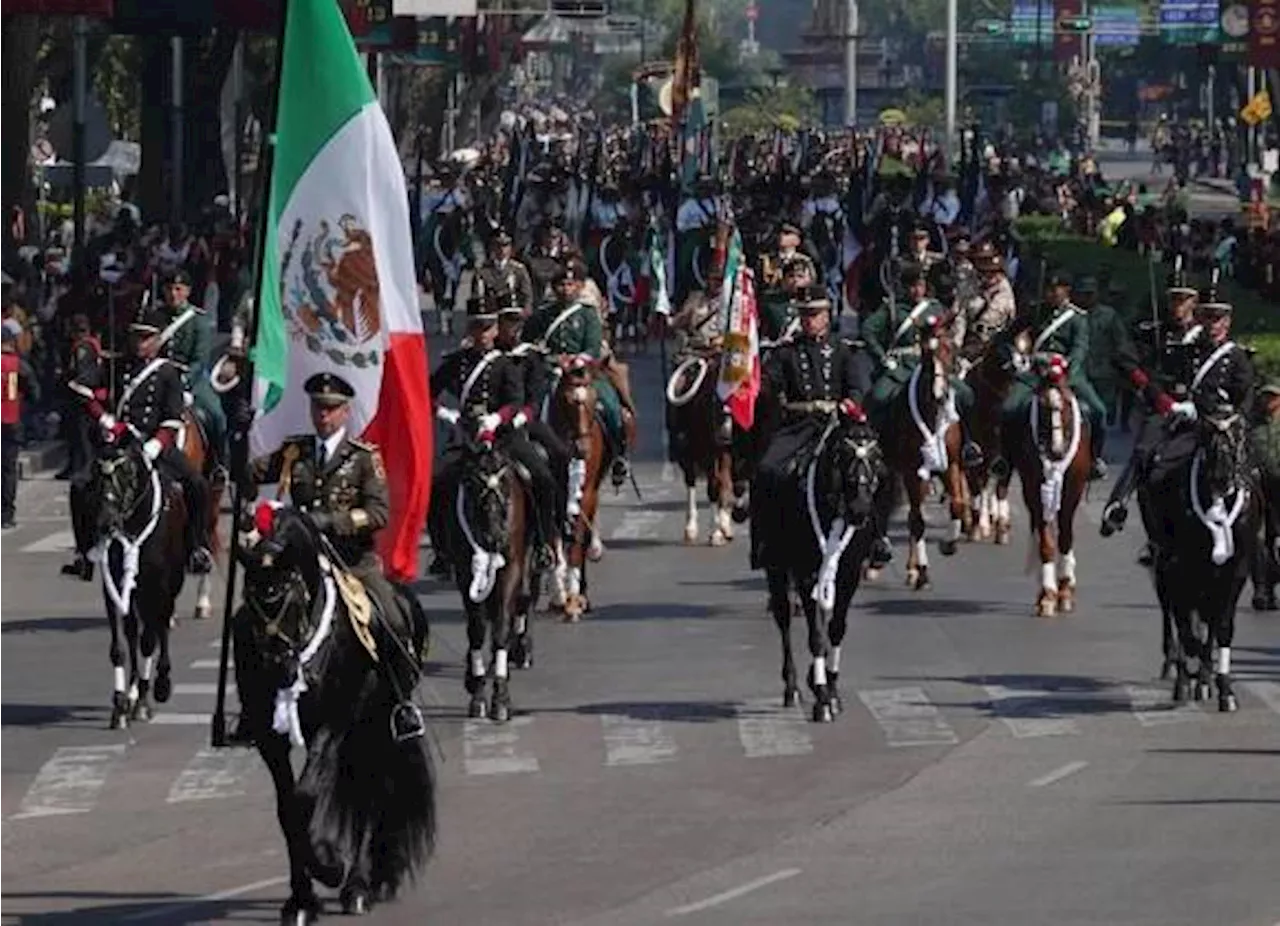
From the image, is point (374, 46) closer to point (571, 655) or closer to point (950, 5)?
point (950, 5)

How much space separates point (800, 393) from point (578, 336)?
6047 mm

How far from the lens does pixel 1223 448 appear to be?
27.1 meters

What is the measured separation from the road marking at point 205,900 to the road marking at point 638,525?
17599mm

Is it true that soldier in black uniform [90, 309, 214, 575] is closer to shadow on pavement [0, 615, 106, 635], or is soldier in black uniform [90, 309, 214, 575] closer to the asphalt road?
the asphalt road

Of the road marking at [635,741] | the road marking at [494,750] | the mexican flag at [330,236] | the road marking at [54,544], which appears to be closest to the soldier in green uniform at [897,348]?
the road marking at [54,544]

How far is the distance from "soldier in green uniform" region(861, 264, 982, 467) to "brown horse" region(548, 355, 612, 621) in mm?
2354

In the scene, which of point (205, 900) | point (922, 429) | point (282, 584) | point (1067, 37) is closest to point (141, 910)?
point (205, 900)

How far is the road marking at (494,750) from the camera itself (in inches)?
982

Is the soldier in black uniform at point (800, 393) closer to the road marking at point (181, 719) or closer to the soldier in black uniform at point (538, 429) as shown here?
the soldier in black uniform at point (538, 429)

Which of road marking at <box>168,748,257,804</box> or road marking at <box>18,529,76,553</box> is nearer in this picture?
road marking at <box>168,748,257,804</box>

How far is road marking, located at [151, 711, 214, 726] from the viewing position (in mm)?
27016

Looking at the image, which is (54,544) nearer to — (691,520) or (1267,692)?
(691,520)

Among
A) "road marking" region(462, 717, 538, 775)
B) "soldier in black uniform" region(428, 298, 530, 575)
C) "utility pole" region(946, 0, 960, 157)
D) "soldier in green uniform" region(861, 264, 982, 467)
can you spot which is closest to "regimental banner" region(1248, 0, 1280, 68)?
"utility pole" region(946, 0, 960, 157)

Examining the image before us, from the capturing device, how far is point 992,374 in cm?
3659
